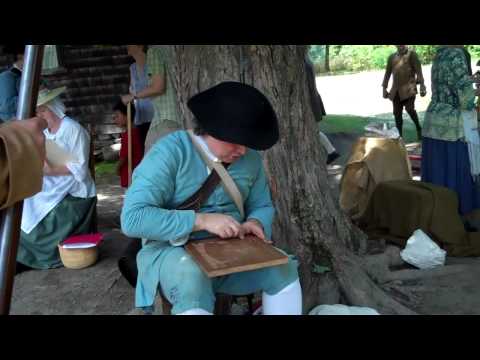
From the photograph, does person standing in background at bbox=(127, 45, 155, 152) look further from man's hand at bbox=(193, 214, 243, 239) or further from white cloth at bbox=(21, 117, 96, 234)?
man's hand at bbox=(193, 214, 243, 239)

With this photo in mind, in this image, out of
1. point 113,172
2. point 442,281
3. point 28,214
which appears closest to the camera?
point 442,281

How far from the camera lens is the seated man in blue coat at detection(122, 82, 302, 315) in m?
2.54

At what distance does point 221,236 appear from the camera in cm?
263

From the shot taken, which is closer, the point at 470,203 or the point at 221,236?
the point at 221,236

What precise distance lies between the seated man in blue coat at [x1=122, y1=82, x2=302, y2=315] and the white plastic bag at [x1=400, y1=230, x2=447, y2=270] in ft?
7.06

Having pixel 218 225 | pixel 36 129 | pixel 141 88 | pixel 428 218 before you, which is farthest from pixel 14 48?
pixel 428 218

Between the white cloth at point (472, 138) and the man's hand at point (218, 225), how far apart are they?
3.53 metres

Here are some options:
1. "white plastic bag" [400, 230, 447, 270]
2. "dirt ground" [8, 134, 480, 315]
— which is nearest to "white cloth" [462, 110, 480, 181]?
"dirt ground" [8, 134, 480, 315]

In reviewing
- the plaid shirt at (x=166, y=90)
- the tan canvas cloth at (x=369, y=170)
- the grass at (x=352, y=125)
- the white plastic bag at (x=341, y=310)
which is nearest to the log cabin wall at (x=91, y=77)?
the grass at (x=352, y=125)

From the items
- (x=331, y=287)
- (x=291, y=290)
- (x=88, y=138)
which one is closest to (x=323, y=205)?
(x=331, y=287)

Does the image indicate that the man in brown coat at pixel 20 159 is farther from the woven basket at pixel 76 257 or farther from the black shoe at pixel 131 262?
the woven basket at pixel 76 257
